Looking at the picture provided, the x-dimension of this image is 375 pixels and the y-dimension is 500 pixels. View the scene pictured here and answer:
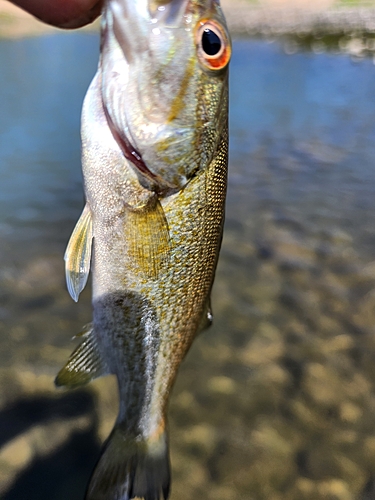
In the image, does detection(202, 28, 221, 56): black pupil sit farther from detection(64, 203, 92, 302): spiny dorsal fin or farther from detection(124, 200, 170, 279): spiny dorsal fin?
detection(64, 203, 92, 302): spiny dorsal fin

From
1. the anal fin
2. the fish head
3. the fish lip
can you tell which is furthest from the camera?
the anal fin

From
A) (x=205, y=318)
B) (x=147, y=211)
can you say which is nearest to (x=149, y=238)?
(x=147, y=211)

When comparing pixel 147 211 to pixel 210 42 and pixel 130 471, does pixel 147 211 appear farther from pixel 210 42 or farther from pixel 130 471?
pixel 130 471

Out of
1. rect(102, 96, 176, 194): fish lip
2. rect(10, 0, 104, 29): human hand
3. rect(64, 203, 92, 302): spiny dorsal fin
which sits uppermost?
rect(10, 0, 104, 29): human hand

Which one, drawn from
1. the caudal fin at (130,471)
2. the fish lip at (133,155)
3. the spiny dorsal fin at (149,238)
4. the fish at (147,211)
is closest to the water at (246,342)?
the caudal fin at (130,471)

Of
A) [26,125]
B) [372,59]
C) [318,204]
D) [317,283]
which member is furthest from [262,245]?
[372,59]

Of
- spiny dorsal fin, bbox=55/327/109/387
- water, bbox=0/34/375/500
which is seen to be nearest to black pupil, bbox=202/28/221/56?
spiny dorsal fin, bbox=55/327/109/387

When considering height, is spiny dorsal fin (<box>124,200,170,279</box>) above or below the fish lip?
below

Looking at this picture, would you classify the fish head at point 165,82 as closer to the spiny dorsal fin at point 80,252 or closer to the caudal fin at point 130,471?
the spiny dorsal fin at point 80,252
